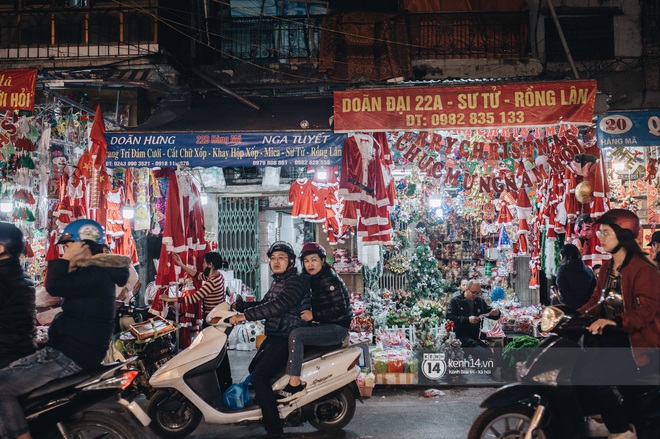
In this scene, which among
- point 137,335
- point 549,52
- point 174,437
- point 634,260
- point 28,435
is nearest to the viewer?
point 28,435

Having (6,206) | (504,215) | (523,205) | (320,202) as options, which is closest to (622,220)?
(523,205)

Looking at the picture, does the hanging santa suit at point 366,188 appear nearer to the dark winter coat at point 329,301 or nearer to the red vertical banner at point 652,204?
the dark winter coat at point 329,301

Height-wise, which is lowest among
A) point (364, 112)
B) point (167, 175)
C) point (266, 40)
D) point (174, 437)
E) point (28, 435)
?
point (174, 437)

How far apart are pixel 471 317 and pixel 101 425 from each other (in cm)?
617

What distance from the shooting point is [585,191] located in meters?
8.56

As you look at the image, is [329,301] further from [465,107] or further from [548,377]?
[465,107]

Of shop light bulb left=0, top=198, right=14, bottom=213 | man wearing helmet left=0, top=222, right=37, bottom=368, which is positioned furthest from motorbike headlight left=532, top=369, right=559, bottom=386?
shop light bulb left=0, top=198, right=14, bottom=213

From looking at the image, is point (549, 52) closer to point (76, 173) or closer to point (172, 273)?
point (172, 273)

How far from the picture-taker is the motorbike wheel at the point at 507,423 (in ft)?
14.6

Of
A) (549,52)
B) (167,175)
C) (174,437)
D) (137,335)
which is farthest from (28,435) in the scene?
(549,52)

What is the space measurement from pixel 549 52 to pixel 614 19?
52.9 inches

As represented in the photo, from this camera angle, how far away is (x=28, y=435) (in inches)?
163

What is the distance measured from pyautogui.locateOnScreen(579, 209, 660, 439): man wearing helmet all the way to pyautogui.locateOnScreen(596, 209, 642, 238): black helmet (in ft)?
0.05

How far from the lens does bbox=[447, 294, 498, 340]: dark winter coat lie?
902 centimetres
